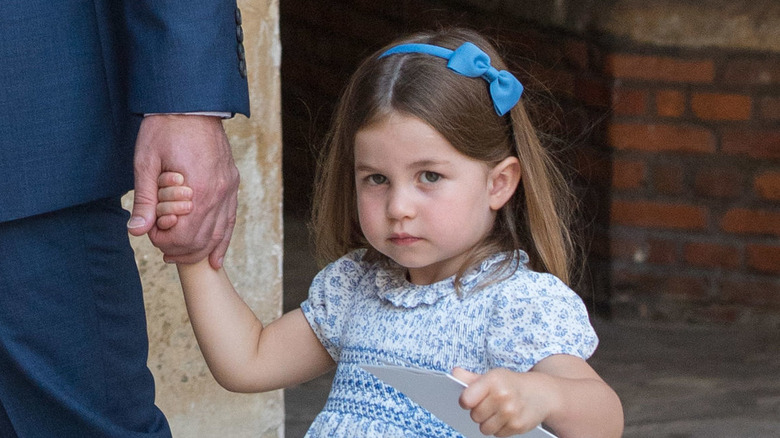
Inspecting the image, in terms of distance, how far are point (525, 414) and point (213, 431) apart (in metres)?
1.26

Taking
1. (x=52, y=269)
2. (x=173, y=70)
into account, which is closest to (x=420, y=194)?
(x=173, y=70)

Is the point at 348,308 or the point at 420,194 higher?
the point at 420,194

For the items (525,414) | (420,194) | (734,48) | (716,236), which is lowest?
(716,236)

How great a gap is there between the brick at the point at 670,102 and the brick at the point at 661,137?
0.14ft

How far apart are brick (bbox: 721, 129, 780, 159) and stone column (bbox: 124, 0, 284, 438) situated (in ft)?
6.12

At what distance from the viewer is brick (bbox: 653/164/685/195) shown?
12.2 feet

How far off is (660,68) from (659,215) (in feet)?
1.50

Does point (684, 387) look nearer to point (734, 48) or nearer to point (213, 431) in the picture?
point (734, 48)

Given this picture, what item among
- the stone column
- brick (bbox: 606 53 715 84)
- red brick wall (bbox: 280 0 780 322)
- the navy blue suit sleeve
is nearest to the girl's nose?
the navy blue suit sleeve

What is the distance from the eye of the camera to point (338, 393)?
1.54m

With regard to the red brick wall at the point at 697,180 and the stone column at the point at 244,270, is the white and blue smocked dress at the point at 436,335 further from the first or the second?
the red brick wall at the point at 697,180

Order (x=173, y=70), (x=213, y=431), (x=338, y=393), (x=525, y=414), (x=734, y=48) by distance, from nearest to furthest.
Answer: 1. (x=525, y=414)
2. (x=173, y=70)
3. (x=338, y=393)
4. (x=213, y=431)
5. (x=734, y=48)

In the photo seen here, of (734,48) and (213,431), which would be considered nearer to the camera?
(213,431)

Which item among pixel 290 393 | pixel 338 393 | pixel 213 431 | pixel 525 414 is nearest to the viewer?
pixel 525 414
